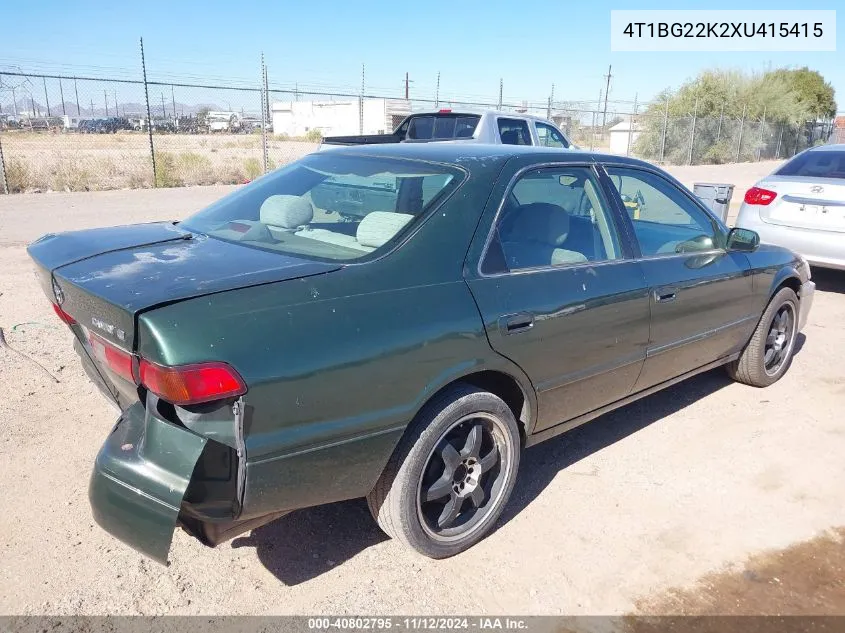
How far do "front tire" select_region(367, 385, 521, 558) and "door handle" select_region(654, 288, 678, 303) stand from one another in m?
1.12

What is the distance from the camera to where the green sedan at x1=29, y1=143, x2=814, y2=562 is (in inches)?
85.8

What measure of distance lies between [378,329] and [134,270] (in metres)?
0.91

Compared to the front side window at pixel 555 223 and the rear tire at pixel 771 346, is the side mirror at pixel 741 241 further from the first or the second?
the front side window at pixel 555 223

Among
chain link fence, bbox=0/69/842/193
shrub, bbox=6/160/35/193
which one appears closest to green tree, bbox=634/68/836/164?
chain link fence, bbox=0/69/842/193

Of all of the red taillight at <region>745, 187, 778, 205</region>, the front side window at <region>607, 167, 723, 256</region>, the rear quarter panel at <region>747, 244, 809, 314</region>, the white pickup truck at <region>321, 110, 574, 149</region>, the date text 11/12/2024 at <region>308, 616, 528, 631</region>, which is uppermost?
the white pickup truck at <region>321, 110, 574, 149</region>

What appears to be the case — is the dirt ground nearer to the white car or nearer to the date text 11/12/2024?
the date text 11/12/2024

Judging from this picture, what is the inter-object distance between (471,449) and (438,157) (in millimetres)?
1338

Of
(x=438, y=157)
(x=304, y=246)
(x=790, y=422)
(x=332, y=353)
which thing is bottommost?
(x=790, y=422)

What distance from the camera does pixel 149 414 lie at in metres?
2.24

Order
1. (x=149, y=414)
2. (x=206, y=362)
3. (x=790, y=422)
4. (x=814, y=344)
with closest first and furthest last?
(x=206, y=362) → (x=149, y=414) → (x=790, y=422) → (x=814, y=344)

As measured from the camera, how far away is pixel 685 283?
376 cm

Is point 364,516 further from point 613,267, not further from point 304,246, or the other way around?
point 613,267

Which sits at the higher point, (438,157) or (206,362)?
(438,157)

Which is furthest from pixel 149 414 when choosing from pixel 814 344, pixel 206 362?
pixel 814 344
